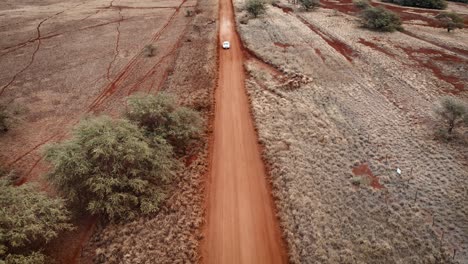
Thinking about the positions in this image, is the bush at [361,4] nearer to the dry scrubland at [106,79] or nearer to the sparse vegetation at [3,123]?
the dry scrubland at [106,79]

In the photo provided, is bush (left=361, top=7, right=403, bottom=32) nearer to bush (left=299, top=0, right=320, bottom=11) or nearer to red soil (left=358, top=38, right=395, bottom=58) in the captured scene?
red soil (left=358, top=38, right=395, bottom=58)

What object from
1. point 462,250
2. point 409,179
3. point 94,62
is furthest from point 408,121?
point 94,62

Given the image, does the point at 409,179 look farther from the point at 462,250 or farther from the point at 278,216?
the point at 278,216

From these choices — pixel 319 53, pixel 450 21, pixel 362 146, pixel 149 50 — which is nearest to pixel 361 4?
pixel 450 21

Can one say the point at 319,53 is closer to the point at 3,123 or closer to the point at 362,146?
the point at 362,146

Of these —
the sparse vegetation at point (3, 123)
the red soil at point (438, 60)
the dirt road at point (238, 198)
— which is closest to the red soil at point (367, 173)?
the dirt road at point (238, 198)
